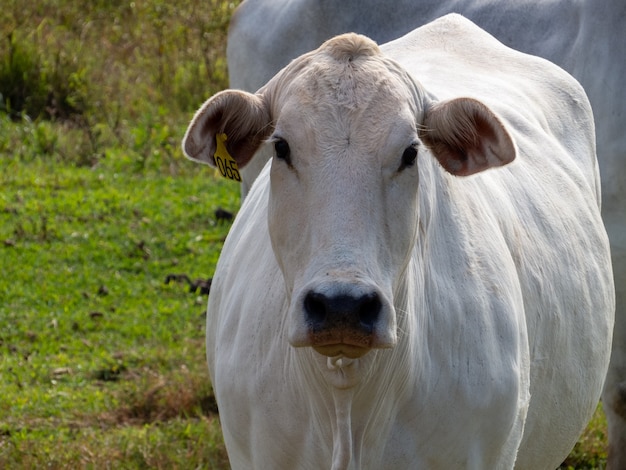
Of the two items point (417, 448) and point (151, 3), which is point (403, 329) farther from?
point (151, 3)

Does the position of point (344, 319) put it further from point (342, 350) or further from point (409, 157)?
point (409, 157)

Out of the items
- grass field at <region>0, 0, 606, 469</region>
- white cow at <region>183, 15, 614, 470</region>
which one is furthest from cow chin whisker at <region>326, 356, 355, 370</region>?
grass field at <region>0, 0, 606, 469</region>

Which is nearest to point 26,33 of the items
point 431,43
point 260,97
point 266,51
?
point 266,51

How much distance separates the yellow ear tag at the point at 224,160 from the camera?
3232 mm

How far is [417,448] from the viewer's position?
10.6 feet

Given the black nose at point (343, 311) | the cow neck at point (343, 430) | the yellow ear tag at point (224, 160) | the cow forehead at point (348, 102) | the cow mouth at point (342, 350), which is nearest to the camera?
the black nose at point (343, 311)

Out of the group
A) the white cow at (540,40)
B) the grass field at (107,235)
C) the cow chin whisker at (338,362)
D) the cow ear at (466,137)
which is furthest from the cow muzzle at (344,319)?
the white cow at (540,40)

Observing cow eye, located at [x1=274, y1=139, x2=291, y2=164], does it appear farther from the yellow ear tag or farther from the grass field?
the grass field

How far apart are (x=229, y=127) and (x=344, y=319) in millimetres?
770

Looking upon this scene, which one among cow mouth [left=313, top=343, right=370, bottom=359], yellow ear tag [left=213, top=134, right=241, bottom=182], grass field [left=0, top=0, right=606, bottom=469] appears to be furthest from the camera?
grass field [left=0, top=0, right=606, bottom=469]

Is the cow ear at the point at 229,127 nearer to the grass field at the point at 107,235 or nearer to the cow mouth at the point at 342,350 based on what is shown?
the cow mouth at the point at 342,350

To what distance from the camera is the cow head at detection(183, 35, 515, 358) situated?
8.95 feet

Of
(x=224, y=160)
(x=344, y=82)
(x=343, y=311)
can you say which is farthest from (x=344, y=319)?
(x=224, y=160)

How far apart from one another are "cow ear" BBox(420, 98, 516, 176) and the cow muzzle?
60cm
